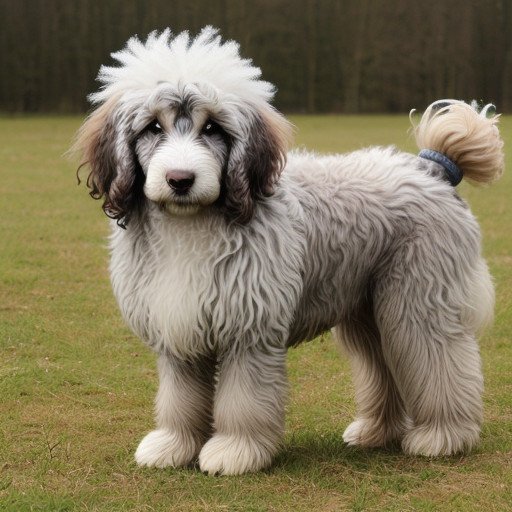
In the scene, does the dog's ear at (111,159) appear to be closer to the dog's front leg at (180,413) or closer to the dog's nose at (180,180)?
the dog's nose at (180,180)

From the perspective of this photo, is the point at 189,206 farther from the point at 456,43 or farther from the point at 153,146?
the point at 456,43

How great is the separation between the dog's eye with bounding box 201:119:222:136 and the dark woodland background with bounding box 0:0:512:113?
1247 inches

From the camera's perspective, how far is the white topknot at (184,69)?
12.4 feet

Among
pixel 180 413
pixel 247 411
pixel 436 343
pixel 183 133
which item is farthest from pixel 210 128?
pixel 436 343

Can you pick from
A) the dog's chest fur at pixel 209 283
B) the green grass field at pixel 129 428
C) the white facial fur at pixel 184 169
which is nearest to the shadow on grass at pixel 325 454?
the green grass field at pixel 129 428

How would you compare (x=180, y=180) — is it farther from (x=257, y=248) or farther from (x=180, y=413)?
(x=180, y=413)

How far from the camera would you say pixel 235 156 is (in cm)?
380

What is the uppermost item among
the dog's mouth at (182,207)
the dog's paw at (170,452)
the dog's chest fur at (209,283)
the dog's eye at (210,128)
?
the dog's eye at (210,128)

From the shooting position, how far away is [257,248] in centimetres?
395

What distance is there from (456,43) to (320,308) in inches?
1350

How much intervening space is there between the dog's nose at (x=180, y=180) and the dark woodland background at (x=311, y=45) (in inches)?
1254

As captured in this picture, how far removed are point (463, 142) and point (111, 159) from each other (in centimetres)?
159

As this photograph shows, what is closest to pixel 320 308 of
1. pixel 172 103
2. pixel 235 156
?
pixel 235 156

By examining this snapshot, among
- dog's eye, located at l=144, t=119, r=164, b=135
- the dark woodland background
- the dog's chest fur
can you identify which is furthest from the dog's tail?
the dark woodland background
